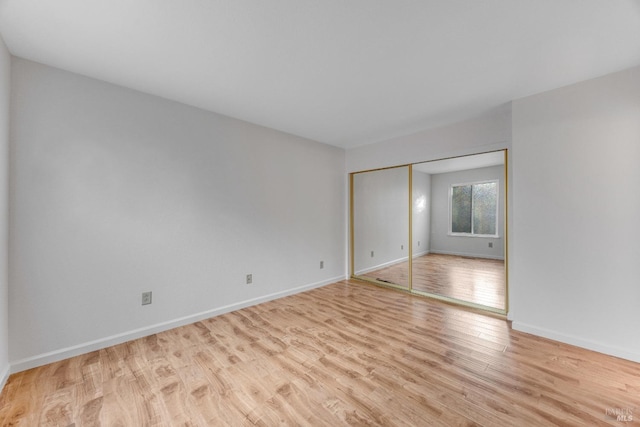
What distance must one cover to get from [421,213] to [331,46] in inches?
137

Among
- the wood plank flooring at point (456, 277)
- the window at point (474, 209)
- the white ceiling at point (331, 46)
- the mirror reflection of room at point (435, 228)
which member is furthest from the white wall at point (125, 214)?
the window at point (474, 209)

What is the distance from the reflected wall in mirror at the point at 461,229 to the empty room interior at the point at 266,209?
0.16 metres

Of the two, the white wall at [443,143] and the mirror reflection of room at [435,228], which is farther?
the mirror reflection of room at [435,228]

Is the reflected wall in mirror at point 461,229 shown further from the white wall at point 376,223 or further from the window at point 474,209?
the white wall at point 376,223

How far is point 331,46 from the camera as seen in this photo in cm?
179

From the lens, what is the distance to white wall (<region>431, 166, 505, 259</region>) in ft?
11.9

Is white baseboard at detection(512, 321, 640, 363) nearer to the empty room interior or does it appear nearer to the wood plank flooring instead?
the empty room interior

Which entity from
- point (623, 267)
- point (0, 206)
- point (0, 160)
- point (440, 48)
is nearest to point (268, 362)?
point (0, 206)

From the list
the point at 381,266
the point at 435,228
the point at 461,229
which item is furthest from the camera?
the point at 381,266

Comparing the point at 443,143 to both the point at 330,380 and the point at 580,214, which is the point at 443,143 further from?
the point at 330,380

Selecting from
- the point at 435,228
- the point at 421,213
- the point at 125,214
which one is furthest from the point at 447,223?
the point at 125,214

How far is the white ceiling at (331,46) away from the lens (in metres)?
1.46

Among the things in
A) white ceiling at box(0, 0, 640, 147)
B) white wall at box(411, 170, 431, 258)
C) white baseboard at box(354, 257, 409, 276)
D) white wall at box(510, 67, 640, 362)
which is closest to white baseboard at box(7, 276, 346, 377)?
white baseboard at box(354, 257, 409, 276)

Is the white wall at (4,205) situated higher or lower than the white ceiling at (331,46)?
lower
